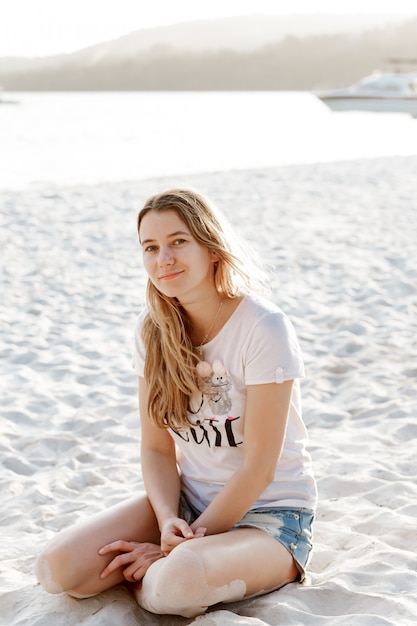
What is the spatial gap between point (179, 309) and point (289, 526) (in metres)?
0.66

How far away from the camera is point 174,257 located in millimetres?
2180

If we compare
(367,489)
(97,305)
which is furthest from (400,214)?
(367,489)

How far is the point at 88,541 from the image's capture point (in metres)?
2.18

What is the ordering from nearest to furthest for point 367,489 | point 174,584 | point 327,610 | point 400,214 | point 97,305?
point 174,584
point 327,610
point 367,489
point 97,305
point 400,214

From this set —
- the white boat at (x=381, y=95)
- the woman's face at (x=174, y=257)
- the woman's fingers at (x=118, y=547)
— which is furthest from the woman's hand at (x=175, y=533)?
the white boat at (x=381, y=95)

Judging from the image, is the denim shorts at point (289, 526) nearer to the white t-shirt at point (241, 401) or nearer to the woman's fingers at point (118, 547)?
the white t-shirt at point (241, 401)

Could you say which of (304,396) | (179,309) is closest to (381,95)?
(304,396)

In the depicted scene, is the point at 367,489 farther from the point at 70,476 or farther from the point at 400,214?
the point at 400,214

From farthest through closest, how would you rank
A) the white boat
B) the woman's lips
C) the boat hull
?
the white boat, the boat hull, the woman's lips

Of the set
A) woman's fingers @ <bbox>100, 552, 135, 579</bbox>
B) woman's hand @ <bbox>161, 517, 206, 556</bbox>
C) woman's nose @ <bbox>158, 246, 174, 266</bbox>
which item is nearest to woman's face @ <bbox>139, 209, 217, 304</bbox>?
woman's nose @ <bbox>158, 246, 174, 266</bbox>

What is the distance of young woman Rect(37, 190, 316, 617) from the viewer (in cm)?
210

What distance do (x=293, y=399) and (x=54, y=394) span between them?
2135mm

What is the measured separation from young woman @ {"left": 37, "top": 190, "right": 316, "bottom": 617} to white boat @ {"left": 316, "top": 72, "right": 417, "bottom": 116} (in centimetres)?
3423

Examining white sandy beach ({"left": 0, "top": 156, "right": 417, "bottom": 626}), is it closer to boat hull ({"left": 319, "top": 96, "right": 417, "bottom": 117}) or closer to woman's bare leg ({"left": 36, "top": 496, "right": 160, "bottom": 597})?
woman's bare leg ({"left": 36, "top": 496, "right": 160, "bottom": 597})
